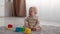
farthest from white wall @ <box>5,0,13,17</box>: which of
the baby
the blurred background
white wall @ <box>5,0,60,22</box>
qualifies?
the baby

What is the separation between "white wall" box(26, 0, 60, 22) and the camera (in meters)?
2.91

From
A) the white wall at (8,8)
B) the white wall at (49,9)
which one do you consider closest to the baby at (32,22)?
the white wall at (49,9)

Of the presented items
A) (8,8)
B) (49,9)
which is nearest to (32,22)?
(49,9)

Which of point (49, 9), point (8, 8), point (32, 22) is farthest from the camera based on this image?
point (8, 8)

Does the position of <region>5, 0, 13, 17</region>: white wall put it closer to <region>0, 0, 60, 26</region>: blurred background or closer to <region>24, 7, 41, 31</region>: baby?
<region>0, 0, 60, 26</region>: blurred background

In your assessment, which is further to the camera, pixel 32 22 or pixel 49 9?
pixel 49 9

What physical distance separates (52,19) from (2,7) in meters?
1.19

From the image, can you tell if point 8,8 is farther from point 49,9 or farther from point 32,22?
point 32,22

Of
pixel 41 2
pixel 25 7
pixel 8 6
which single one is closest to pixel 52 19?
pixel 41 2

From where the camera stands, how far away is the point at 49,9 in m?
3.00

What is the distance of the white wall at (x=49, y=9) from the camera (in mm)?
2909

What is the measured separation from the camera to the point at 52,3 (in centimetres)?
295

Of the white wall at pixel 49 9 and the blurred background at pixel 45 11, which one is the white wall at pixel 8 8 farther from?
the white wall at pixel 49 9

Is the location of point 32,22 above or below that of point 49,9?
below
